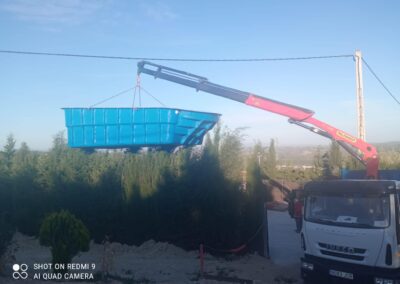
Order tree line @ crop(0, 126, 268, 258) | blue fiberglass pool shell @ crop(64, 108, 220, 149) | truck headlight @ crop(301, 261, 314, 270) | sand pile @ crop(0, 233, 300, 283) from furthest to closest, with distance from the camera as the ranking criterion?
blue fiberglass pool shell @ crop(64, 108, 220, 149), tree line @ crop(0, 126, 268, 258), sand pile @ crop(0, 233, 300, 283), truck headlight @ crop(301, 261, 314, 270)

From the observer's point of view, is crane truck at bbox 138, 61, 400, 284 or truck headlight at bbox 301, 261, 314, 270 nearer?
crane truck at bbox 138, 61, 400, 284

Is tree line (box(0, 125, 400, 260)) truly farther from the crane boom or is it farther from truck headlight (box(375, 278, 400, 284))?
truck headlight (box(375, 278, 400, 284))

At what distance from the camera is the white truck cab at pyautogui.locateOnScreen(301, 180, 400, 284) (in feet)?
25.6

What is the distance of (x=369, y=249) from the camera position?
7.94 meters

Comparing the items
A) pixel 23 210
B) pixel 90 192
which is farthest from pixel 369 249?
pixel 23 210

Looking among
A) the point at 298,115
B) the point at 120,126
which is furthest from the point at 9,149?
the point at 298,115

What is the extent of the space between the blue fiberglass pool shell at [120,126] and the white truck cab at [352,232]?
22.9ft

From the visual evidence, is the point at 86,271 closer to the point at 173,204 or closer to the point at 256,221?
the point at 173,204

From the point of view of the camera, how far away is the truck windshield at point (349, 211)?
807cm

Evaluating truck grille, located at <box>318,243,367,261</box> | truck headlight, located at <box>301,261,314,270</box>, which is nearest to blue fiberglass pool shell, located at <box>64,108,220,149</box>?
truck headlight, located at <box>301,261,314,270</box>

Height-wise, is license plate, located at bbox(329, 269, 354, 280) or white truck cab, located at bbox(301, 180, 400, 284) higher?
white truck cab, located at bbox(301, 180, 400, 284)

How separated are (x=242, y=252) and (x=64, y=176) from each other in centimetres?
652
